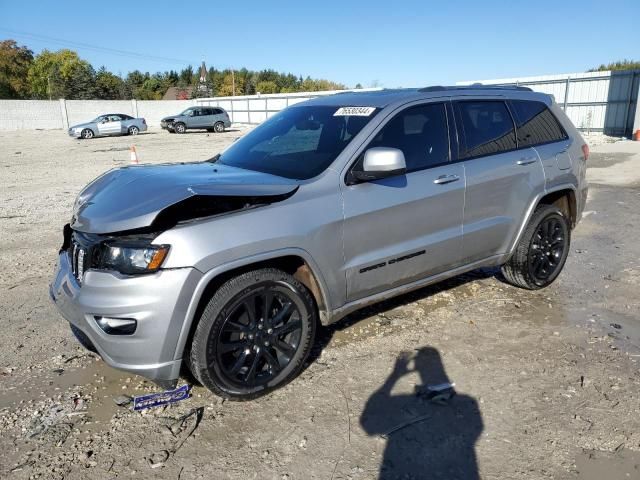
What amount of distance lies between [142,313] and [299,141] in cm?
191

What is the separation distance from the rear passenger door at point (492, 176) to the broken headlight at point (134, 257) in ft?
8.11

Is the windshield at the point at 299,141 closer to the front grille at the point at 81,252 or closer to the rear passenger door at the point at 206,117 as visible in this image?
the front grille at the point at 81,252

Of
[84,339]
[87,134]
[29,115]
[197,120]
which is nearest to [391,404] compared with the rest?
[84,339]

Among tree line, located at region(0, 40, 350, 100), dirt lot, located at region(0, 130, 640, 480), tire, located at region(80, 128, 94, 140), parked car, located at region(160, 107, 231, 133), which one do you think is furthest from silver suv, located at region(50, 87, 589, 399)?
tree line, located at region(0, 40, 350, 100)

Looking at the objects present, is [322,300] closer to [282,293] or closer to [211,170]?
[282,293]

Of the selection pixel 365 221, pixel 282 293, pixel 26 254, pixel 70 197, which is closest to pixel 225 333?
pixel 282 293


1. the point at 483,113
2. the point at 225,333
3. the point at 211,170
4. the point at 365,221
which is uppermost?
the point at 483,113

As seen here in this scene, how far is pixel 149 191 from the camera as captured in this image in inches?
120

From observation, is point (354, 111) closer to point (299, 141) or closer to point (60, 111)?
point (299, 141)

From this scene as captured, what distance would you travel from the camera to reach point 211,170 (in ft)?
12.3

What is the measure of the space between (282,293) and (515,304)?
2556 millimetres

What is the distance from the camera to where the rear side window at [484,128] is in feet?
13.7

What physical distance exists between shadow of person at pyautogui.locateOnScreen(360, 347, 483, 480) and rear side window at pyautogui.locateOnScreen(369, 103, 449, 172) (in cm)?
156

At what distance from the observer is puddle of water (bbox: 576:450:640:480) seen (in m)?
2.55
